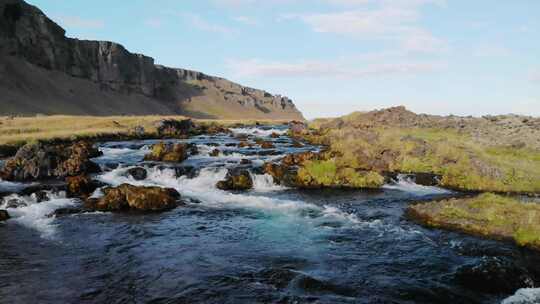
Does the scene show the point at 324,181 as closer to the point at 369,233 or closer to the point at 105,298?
the point at 369,233

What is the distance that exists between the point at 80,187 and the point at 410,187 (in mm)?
21456

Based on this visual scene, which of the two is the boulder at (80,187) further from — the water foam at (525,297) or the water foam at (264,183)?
the water foam at (525,297)

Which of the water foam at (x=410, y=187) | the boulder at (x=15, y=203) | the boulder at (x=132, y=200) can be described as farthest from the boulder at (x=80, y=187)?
the water foam at (x=410, y=187)

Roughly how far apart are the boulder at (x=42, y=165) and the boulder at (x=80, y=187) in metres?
5.69

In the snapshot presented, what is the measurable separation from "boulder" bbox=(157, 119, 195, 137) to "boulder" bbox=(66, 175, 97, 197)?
45174mm

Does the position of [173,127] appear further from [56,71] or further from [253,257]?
[56,71]

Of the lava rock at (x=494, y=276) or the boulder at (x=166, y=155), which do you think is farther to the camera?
the boulder at (x=166, y=155)

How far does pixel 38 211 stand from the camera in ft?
72.6

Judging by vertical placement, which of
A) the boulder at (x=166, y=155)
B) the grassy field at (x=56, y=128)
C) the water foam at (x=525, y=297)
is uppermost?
the grassy field at (x=56, y=128)

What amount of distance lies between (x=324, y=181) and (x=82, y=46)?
16025cm

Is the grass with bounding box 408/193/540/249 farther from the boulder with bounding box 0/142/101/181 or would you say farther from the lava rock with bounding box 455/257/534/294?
the boulder with bounding box 0/142/101/181

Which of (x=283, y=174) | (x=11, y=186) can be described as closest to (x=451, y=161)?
(x=283, y=174)

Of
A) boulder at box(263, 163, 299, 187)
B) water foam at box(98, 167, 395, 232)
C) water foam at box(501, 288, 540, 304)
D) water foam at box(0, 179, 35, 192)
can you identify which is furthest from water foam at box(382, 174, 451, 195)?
water foam at box(0, 179, 35, 192)

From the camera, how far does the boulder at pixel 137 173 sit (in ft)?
106
